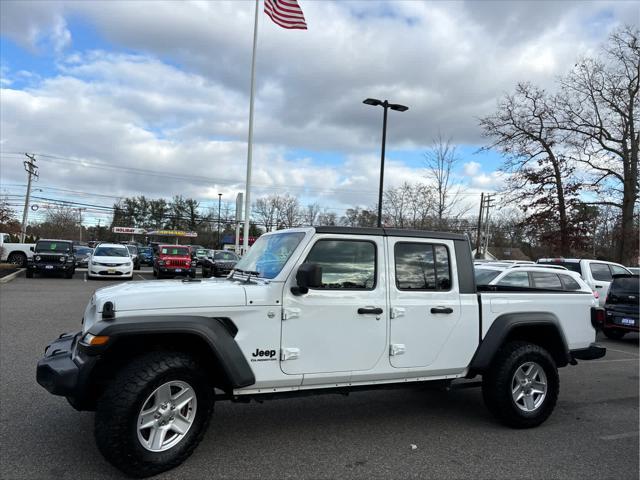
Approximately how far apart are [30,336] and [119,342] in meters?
5.89

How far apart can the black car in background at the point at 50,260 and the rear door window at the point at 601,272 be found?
20.6 m

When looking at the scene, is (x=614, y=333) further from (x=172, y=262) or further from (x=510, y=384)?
(x=172, y=262)

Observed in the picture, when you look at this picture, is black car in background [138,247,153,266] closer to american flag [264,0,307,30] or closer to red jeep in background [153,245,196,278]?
red jeep in background [153,245,196,278]

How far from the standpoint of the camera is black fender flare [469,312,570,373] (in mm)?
4656

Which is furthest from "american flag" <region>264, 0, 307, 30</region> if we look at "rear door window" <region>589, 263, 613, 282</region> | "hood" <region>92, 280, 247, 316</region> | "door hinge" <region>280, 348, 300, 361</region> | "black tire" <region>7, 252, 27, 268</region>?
"black tire" <region>7, 252, 27, 268</region>

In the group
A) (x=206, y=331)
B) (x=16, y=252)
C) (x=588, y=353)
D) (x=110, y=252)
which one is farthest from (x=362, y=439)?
(x=16, y=252)

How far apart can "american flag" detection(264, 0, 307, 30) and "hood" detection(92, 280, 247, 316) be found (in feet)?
53.9

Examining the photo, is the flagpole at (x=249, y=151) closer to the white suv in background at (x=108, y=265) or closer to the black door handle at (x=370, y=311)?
the white suv in background at (x=108, y=265)

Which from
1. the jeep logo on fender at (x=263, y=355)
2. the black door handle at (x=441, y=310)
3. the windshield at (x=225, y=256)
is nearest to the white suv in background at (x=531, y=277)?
the black door handle at (x=441, y=310)

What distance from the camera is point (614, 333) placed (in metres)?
11.3

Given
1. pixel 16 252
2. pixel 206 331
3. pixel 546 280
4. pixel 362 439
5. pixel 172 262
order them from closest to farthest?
pixel 206 331 < pixel 362 439 < pixel 546 280 < pixel 172 262 < pixel 16 252

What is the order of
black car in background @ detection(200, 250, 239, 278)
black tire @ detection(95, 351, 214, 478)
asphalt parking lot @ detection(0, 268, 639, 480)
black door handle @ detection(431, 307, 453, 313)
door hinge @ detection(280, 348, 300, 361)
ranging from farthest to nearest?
black car in background @ detection(200, 250, 239, 278) < black door handle @ detection(431, 307, 453, 313) < door hinge @ detection(280, 348, 300, 361) < asphalt parking lot @ detection(0, 268, 639, 480) < black tire @ detection(95, 351, 214, 478)

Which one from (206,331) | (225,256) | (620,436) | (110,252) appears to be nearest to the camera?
(206,331)

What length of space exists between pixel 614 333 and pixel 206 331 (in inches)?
432
